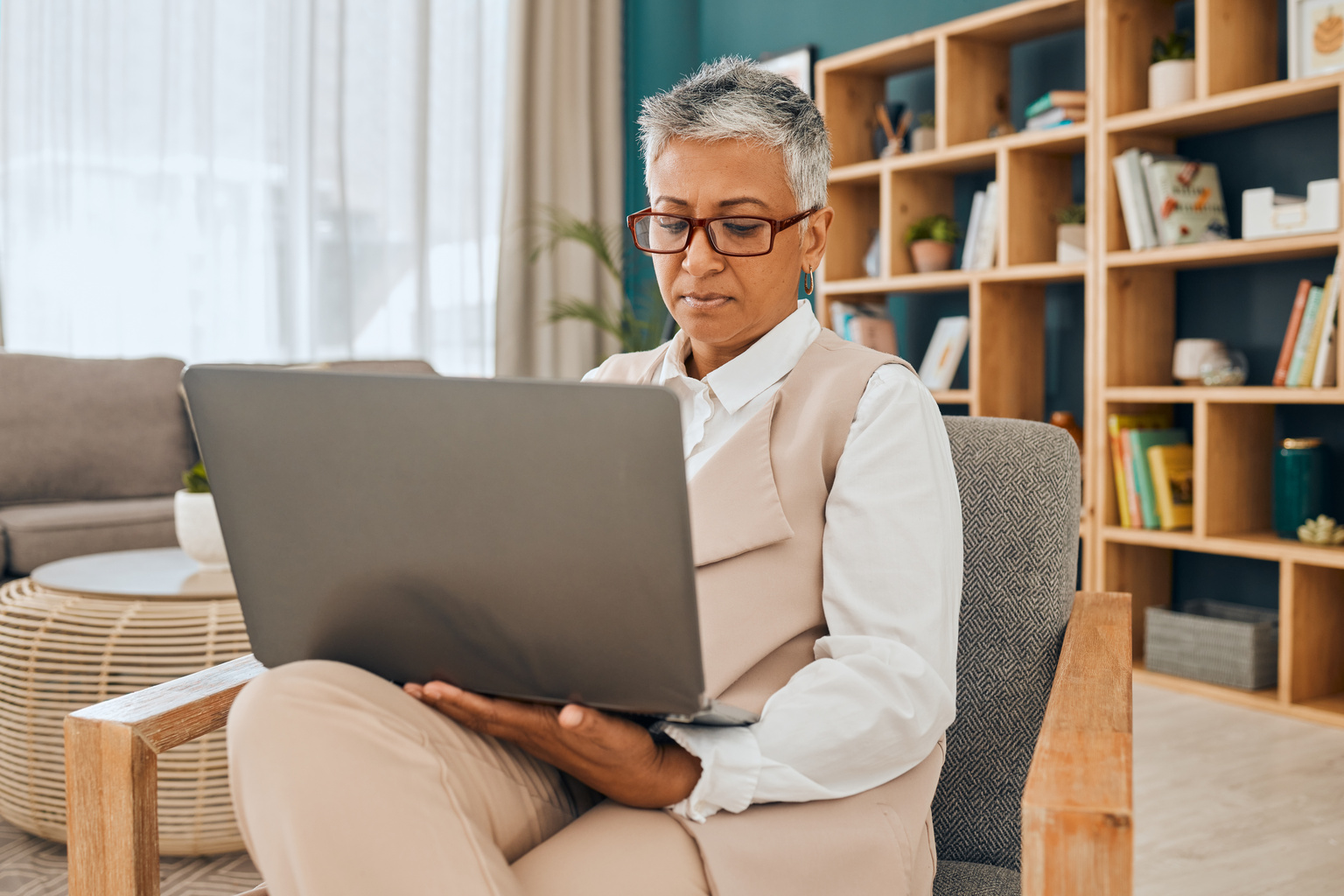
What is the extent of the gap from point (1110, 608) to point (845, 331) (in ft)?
8.18

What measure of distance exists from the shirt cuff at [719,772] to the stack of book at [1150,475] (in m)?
2.32

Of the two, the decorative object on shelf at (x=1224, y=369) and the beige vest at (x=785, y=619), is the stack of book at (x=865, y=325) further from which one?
the beige vest at (x=785, y=619)

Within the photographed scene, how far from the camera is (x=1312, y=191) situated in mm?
2459

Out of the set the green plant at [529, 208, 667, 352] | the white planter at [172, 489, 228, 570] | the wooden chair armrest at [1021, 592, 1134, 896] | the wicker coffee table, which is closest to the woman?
the wooden chair armrest at [1021, 592, 1134, 896]

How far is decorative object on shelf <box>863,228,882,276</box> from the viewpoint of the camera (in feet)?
11.9

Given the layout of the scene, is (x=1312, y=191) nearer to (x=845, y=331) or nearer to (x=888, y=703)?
(x=845, y=331)

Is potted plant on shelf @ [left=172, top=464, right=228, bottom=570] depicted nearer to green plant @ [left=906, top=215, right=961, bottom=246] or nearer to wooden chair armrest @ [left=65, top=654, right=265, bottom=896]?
wooden chair armrest @ [left=65, top=654, right=265, bottom=896]

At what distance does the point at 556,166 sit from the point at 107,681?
126 inches

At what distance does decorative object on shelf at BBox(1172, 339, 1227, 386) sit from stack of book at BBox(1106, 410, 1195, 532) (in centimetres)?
16

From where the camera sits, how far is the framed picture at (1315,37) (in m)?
2.45

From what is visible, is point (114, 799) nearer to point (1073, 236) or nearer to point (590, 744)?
point (590, 744)

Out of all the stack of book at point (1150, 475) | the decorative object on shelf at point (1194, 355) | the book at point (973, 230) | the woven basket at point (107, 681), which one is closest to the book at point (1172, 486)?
the stack of book at point (1150, 475)

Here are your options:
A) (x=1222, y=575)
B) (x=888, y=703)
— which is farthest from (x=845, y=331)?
(x=888, y=703)

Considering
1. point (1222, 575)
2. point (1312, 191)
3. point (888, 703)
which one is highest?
point (1312, 191)
